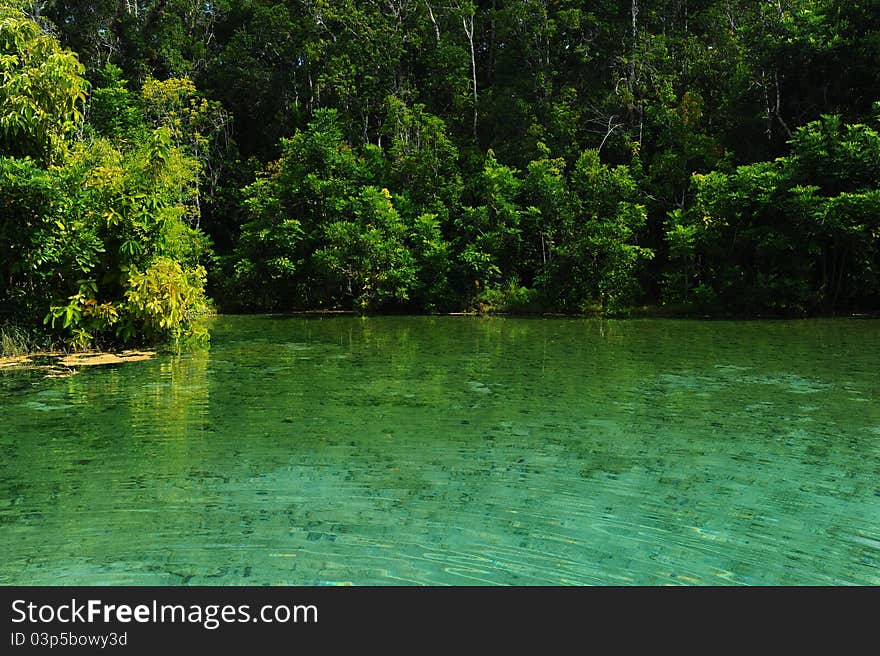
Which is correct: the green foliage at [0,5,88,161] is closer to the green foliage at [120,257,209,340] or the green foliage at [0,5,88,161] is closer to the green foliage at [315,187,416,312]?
the green foliage at [120,257,209,340]

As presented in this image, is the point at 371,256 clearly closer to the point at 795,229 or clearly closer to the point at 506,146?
the point at 506,146

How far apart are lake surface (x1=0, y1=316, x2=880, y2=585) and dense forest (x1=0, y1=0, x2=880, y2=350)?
5.06 metres

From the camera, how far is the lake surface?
4.11 metres

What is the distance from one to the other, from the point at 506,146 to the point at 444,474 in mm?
21095

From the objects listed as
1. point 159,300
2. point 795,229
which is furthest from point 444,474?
point 795,229

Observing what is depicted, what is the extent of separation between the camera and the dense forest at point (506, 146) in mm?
20281

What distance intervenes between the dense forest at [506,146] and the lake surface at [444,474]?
16.6ft

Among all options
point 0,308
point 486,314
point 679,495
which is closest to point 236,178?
point 486,314

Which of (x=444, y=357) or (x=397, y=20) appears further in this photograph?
(x=397, y=20)
